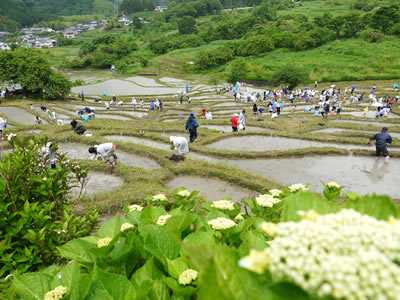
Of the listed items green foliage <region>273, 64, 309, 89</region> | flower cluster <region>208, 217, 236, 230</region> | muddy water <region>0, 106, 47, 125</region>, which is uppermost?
green foliage <region>273, 64, 309, 89</region>

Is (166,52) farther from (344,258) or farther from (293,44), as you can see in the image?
(344,258)

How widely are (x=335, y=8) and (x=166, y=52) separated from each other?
69.6m

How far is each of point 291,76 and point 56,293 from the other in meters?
50.1

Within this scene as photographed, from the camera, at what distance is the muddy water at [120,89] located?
45.0 meters

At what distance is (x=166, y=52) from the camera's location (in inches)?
3472

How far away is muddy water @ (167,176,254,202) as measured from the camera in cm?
976

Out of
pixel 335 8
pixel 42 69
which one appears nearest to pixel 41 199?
pixel 42 69

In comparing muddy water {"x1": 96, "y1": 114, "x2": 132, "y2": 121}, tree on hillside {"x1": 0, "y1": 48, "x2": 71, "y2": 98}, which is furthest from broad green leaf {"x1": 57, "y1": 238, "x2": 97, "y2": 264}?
tree on hillside {"x1": 0, "y1": 48, "x2": 71, "y2": 98}

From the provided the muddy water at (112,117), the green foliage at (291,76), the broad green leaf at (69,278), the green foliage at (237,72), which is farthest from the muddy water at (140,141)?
the green foliage at (237,72)

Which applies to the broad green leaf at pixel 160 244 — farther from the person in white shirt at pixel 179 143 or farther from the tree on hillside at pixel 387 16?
the tree on hillside at pixel 387 16

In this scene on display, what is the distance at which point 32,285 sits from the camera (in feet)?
6.31

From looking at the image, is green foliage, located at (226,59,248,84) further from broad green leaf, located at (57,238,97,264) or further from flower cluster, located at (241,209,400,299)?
flower cluster, located at (241,209,400,299)

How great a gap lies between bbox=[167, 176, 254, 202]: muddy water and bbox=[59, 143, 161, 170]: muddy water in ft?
7.35

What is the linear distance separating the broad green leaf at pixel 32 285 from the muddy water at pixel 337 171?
10154mm
